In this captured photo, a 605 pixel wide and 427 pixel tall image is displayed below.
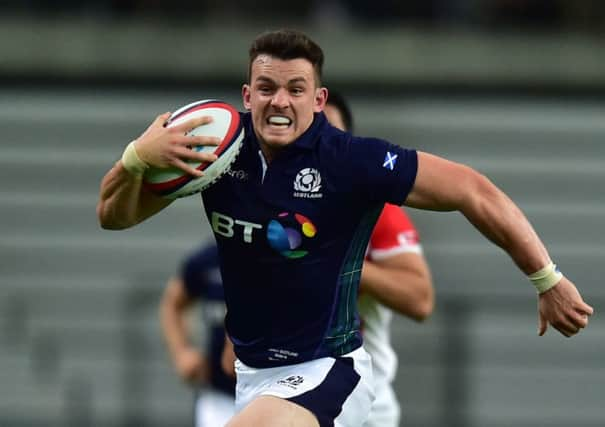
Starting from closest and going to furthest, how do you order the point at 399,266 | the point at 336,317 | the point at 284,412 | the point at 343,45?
the point at 284,412 → the point at 336,317 → the point at 399,266 → the point at 343,45

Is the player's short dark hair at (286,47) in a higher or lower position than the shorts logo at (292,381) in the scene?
higher

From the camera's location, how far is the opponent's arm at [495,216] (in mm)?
5332

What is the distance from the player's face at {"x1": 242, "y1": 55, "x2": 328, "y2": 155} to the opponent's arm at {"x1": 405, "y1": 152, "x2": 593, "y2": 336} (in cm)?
50

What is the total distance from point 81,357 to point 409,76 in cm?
397

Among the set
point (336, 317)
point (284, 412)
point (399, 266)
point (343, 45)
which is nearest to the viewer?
point (284, 412)

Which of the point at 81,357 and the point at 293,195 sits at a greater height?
the point at 293,195

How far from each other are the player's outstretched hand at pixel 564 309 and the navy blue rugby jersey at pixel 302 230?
68cm

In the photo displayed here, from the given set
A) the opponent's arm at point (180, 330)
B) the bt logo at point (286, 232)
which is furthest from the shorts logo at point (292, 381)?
the opponent's arm at point (180, 330)

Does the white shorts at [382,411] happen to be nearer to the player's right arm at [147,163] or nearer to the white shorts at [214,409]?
the white shorts at [214,409]

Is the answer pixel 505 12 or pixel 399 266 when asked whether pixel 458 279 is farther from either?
pixel 399 266

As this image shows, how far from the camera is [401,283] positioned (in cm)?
670

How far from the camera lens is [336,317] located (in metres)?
5.61

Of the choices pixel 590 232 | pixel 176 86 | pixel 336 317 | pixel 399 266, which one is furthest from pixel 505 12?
pixel 336 317

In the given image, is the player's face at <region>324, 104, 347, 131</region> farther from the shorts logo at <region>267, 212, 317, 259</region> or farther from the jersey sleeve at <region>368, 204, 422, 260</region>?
the shorts logo at <region>267, 212, 317, 259</region>
